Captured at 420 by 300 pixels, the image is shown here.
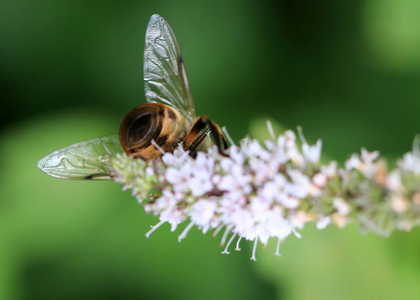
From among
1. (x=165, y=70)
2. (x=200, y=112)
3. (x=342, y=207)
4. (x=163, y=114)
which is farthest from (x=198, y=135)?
(x=200, y=112)

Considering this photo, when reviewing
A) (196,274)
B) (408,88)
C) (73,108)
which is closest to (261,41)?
(408,88)

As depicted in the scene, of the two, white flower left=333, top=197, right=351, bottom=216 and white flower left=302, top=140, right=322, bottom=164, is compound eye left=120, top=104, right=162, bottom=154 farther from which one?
Result: white flower left=333, top=197, right=351, bottom=216

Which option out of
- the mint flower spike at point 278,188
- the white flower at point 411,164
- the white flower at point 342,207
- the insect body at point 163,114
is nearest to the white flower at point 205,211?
the mint flower spike at point 278,188

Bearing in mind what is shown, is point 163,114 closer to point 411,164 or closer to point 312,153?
point 312,153

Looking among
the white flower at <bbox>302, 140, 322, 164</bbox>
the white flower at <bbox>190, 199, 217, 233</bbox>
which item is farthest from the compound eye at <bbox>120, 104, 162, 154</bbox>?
the white flower at <bbox>302, 140, 322, 164</bbox>

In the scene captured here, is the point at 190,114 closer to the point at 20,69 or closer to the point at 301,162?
the point at 301,162
